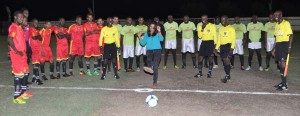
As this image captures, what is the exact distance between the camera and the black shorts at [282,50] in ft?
32.7

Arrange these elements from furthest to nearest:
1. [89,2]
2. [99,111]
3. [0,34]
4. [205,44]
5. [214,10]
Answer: [89,2]
[214,10]
[0,34]
[205,44]
[99,111]

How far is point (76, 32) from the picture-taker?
1271 cm

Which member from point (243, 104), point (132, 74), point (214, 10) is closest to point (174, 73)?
point (132, 74)

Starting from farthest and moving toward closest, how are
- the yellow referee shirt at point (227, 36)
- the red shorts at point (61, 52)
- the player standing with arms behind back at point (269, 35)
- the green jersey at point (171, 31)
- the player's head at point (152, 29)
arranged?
1. the green jersey at point (171, 31)
2. the player standing with arms behind back at point (269, 35)
3. the red shorts at point (61, 52)
4. the yellow referee shirt at point (227, 36)
5. the player's head at point (152, 29)

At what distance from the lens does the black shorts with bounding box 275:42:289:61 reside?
32.7ft

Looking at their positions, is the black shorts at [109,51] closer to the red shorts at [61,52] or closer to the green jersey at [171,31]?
the red shorts at [61,52]

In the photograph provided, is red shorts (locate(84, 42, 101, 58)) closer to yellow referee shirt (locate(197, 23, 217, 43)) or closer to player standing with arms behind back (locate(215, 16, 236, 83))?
yellow referee shirt (locate(197, 23, 217, 43))

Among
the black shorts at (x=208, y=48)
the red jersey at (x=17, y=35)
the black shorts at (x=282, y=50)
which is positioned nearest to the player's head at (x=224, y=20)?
the black shorts at (x=208, y=48)

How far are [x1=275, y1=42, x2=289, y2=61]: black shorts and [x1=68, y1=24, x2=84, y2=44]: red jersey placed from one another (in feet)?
21.9

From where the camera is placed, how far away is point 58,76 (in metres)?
12.5

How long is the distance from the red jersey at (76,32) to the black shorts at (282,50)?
667cm

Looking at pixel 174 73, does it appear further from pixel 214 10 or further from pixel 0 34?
pixel 214 10

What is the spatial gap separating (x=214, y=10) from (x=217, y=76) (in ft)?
169

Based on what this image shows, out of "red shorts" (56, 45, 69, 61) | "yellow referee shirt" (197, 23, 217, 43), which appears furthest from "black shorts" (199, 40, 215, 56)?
"red shorts" (56, 45, 69, 61)
